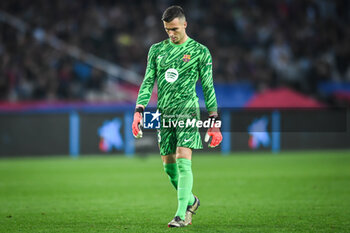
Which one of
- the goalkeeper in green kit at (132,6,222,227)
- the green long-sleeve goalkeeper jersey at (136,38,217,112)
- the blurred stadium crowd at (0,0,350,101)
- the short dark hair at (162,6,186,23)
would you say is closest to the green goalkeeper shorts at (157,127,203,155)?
the goalkeeper in green kit at (132,6,222,227)

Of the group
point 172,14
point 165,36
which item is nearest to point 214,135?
point 172,14

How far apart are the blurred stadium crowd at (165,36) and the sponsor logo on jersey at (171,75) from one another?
14.0 meters

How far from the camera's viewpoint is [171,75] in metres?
6.54

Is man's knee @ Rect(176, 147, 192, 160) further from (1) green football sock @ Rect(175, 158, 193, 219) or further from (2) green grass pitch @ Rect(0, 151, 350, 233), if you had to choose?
(2) green grass pitch @ Rect(0, 151, 350, 233)

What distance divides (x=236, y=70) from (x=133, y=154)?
185 inches

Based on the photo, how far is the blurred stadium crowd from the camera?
20453mm

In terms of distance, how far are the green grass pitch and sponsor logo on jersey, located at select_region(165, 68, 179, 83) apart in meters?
1.51

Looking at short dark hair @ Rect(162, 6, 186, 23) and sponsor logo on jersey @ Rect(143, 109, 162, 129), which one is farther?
sponsor logo on jersey @ Rect(143, 109, 162, 129)

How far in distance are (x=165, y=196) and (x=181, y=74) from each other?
12.2ft

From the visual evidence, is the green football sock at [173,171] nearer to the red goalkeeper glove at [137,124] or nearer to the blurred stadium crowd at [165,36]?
the red goalkeeper glove at [137,124]

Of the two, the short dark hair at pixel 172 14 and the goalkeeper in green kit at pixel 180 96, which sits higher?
the short dark hair at pixel 172 14

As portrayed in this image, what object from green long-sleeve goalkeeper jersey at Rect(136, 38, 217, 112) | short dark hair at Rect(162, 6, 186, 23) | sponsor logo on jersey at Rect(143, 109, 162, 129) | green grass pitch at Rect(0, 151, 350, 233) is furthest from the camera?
green grass pitch at Rect(0, 151, 350, 233)

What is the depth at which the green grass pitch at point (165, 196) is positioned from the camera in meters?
6.78

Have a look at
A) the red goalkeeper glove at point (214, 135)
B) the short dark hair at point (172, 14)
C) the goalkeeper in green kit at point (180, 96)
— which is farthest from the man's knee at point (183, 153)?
the short dark hair at point (172, 14)
